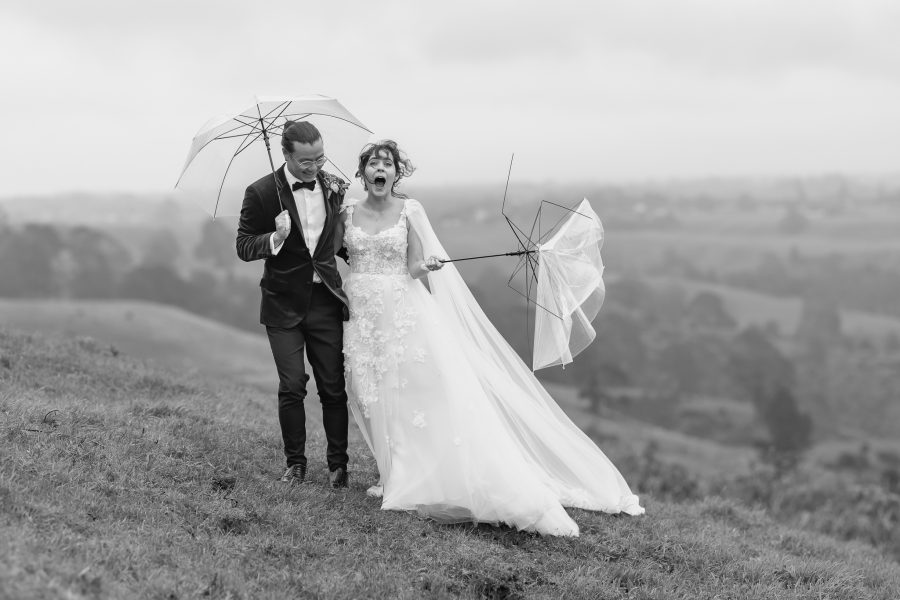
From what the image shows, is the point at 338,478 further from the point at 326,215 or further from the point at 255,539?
the point at 326,215

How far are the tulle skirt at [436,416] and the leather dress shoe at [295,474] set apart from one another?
0.67m

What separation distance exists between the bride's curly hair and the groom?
1.02 ft

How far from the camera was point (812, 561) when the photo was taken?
9320mm

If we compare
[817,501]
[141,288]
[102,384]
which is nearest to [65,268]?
[141,288]

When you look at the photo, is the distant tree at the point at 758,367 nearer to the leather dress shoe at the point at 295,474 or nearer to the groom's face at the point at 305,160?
the leather dress shoe at the point at 295,474

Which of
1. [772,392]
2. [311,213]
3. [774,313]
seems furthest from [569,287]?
[774,313]

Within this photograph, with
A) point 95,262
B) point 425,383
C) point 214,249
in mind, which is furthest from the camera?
point 214,249

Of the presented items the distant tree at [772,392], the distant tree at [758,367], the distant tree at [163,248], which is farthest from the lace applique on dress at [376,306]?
the distant tree at [163,248]

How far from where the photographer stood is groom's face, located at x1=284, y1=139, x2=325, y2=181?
7.53m

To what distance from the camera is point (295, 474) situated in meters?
8.27

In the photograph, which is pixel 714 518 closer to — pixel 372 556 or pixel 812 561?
pixel 812 561

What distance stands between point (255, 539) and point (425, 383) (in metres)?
1.93

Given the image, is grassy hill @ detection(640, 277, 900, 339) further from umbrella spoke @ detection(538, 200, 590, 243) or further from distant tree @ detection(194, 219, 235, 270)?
umbrella spoke @ detection(538, 200, 590, 243)

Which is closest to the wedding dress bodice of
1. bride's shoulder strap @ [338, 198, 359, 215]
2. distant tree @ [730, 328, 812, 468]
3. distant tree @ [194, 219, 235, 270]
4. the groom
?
bride's shoulder strap @ [338, 198, 359, 215]
